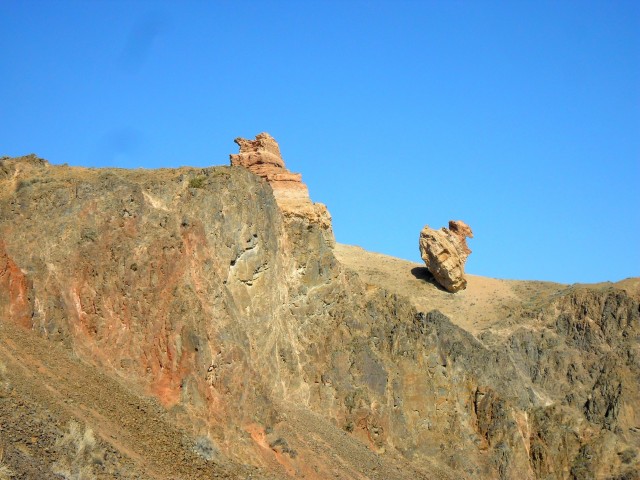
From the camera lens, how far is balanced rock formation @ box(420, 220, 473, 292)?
93.4 metres

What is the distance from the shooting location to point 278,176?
239 ft

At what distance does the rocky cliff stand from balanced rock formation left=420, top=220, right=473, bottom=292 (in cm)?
913

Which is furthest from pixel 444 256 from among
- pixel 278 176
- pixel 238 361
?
pixel 238 361

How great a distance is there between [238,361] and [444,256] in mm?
43867

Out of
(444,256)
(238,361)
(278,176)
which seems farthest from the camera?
(444,256)

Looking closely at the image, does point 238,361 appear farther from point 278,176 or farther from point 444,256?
point 444,256

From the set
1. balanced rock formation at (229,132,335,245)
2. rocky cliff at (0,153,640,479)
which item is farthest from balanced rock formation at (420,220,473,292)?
balanced rock formation at (229,132,335,245)

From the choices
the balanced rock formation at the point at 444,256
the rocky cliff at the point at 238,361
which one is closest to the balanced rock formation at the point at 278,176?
the rocky cliff at the point at 238,361

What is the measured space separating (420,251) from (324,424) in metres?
36.5

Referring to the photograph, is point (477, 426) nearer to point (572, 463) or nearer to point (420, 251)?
point (572, 463)

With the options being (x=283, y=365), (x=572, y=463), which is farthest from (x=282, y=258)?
(x=572, y=463)

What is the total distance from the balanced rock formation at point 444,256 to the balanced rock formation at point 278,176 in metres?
20.0

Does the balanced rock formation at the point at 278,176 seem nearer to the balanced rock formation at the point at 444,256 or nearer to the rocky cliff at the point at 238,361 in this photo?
the rocky cliff at the point at 238,361

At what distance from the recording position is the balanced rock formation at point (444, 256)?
306 feet
